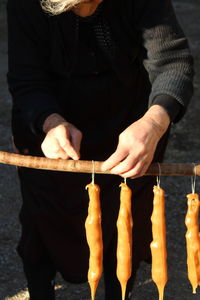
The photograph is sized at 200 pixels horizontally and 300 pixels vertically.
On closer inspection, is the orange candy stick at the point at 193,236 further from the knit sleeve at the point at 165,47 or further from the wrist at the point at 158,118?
the knit sleeve at the point at 165,47

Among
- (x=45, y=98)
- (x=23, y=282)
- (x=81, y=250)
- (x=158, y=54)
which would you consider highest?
(x=158, y=54)

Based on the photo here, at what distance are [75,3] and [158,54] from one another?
40cm

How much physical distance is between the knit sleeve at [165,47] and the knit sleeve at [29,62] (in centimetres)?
38

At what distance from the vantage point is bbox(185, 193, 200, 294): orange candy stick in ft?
6.76

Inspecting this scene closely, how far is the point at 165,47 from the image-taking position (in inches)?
89.4

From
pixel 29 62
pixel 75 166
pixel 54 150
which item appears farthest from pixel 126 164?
pixel 29 62

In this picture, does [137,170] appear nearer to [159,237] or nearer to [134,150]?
[134,150]

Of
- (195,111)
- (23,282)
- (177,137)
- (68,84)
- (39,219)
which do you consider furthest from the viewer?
(195,111)

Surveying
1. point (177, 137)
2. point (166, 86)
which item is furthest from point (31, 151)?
point (177, 137)

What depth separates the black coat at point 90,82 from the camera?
2.26 meters

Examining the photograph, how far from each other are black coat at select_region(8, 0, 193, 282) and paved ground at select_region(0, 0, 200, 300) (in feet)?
3.16

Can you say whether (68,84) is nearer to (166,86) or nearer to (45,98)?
(45,98)

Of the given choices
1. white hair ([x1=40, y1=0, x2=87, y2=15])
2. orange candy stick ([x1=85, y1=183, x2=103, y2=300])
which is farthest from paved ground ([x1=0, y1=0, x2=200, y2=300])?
white hair ([x1=40, y1=0, x2=87, y2=15])

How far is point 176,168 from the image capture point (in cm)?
202
